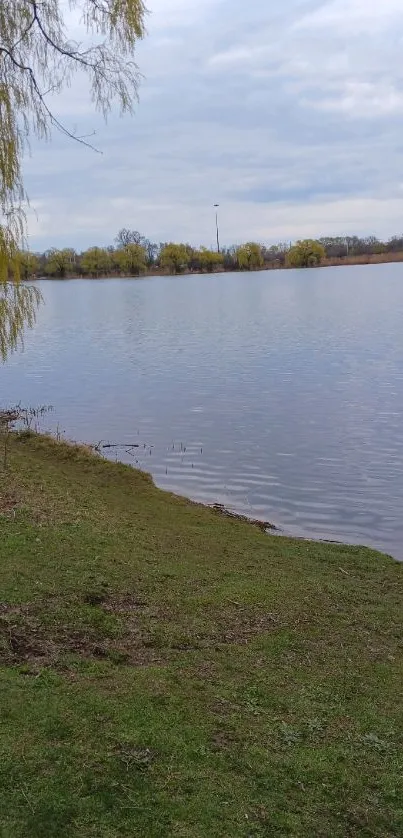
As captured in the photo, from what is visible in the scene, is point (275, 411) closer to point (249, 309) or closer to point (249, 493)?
point (249, 493)

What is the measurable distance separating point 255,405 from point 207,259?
116 meters

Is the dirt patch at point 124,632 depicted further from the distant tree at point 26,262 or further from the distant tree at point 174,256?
the distant tree at point 174,256

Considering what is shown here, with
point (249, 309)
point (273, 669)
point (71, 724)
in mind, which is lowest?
point (273, 669)

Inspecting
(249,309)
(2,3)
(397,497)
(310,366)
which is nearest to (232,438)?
(397,497)

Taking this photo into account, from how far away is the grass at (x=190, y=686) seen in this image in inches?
127

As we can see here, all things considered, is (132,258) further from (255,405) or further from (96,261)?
(255,405)

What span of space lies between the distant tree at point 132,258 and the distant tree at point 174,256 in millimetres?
3683

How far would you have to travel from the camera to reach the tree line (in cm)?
12581

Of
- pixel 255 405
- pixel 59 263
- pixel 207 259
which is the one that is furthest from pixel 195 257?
pixel 255 405

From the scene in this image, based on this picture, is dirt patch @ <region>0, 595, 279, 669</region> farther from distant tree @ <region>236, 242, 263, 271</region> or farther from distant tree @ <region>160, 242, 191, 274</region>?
distant tree @ <region>236, 242, 263, 271</region>

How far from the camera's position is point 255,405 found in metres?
18.6

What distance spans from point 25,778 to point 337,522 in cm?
782

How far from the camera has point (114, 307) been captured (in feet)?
185

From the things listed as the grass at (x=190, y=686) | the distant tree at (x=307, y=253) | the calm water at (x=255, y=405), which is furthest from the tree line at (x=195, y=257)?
the grass at (x=190, y=686)
